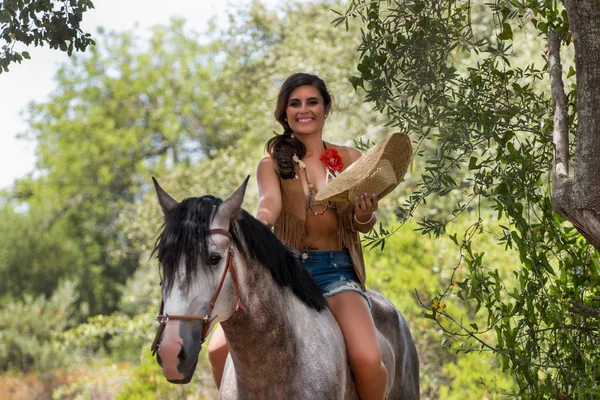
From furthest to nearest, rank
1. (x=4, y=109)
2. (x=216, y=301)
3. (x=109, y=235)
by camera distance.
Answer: (x=4, y=109)
(x=109, y=235)
(x=216, y=301)

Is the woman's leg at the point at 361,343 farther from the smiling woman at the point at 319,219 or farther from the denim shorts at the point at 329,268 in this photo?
the denim shorts at the point at 329,268

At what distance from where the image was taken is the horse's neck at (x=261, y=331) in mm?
3748

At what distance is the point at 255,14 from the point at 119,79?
20987 mm

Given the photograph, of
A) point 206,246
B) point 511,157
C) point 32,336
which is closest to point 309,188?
point 511,157

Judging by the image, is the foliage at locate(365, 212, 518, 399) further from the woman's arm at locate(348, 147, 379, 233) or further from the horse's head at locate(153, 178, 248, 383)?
the horse's head at locate(153, 178, 248, 383)

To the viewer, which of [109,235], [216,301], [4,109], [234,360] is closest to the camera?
[216,301]

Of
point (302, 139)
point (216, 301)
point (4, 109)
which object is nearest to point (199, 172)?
point (302, 139)

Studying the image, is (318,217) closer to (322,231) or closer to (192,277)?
(322,231)

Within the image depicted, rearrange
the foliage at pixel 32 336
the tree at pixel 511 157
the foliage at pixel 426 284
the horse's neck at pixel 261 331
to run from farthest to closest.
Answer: the foliage at pixel 32 336 < the foliage at pixel 426 284 < the tree at pixel 511 157 < the horse's neck at pixel 261 331

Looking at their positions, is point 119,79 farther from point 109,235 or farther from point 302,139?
point 302,139

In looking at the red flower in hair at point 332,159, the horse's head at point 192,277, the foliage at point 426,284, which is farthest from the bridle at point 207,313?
the foliage at point 426,284

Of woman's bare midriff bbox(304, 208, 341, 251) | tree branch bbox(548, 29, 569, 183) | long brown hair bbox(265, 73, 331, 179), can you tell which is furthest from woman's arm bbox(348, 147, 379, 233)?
tree branch bbox(548, 29, 569, 183)

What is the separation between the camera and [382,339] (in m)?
4.81

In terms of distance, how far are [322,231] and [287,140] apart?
0.56 meters
